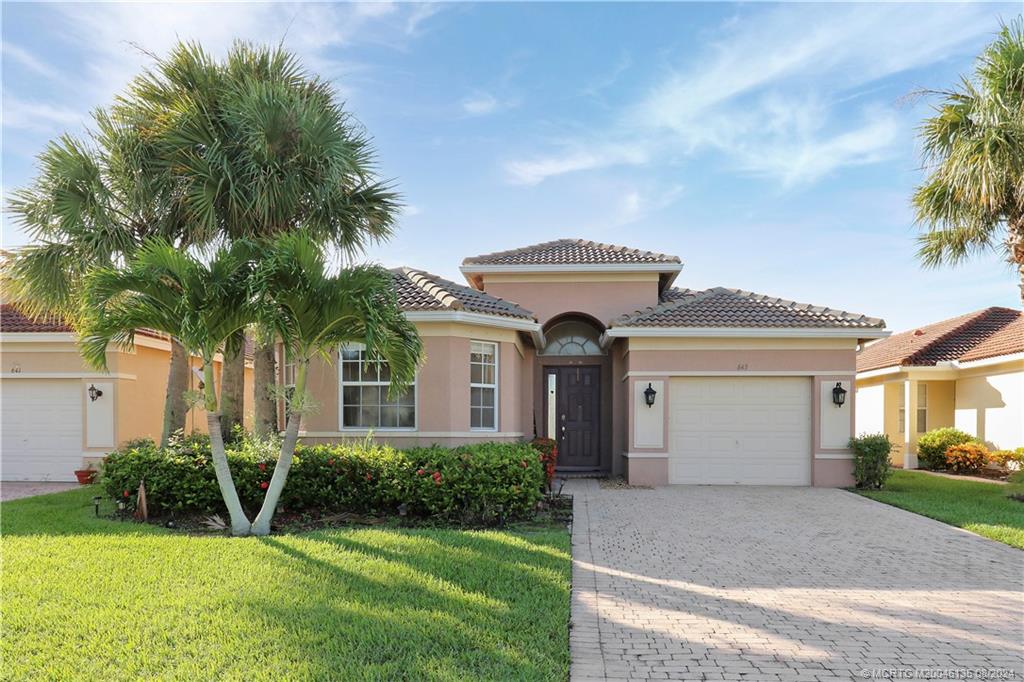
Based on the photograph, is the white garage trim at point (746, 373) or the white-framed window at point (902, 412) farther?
the white-framed window at point (902, 412)

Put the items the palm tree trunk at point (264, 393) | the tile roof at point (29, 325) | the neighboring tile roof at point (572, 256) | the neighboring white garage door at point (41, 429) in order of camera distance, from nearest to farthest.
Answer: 1. the palm tree trunk at point (264, 393)
2. the tile roof at point (29, 325)
3. the neighboring white garage door at point (41, 429)
4. the neighboring tile roof at point (572, 256)

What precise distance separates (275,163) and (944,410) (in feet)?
69.0

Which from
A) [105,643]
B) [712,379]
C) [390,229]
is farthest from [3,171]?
[712,379]

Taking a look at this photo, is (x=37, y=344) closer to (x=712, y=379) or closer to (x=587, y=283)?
(x=587, y=283)

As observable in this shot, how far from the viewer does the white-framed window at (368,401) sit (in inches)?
492

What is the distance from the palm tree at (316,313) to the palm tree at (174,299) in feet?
1.33

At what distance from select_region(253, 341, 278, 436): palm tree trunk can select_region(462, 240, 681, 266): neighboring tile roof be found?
645 centimetres

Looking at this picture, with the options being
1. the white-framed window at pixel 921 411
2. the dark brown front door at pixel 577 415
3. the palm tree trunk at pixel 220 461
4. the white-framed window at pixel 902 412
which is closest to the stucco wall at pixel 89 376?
the palm tree trunk at pixel 220 461

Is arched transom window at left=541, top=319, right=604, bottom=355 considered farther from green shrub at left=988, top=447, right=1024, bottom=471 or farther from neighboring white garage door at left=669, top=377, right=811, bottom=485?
green shrub at left=988, top=447, right=1024, bottom=471

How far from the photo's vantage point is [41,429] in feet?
49.2

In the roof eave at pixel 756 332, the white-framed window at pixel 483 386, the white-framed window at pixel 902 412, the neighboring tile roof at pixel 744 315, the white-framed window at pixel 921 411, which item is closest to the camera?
the white-framed window at pixel 483 386

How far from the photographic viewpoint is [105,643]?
470cm

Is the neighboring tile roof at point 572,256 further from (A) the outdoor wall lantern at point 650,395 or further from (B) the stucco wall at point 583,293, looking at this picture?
(A) the outdoor wall lantern at point 650,395

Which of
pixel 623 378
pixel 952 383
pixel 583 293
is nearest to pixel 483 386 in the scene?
Answer: pixel 623 378
